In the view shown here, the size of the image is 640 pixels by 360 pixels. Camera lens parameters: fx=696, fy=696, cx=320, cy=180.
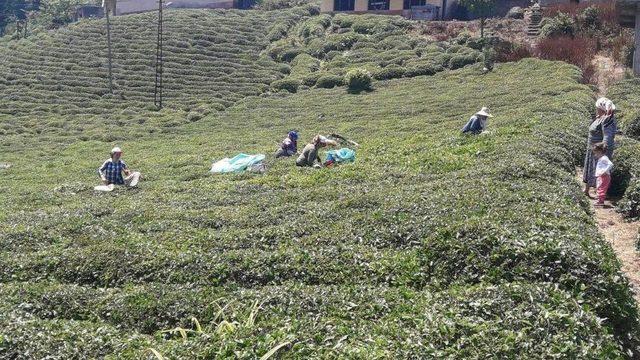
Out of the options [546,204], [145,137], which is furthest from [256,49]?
[546,204]

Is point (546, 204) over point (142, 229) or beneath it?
over

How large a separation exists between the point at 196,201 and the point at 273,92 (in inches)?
1140

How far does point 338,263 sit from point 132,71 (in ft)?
143

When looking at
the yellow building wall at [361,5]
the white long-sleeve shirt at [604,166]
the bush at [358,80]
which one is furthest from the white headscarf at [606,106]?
the yellow building wall at [361,5]

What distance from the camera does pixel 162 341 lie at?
668 centimetres

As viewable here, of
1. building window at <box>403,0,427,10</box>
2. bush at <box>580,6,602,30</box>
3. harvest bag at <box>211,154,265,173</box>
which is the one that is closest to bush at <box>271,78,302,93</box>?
bush at <box>580,6,602,30</box>

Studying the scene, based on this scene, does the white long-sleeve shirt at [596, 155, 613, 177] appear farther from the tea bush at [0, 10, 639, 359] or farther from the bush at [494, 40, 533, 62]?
the bush at [494, 40, 533, 62]

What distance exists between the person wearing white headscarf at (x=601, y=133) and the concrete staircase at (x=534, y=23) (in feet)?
112

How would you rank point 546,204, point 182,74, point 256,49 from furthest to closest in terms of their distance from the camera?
point 256,49 < point 182,74 < point 546,204

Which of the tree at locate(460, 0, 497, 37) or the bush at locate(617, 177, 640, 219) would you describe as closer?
the bush at locate(617, 177, 640, 219)

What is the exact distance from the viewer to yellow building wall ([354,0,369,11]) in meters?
61.1

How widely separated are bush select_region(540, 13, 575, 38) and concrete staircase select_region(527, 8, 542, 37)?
5.27 ft

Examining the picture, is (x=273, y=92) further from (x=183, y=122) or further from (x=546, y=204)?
(x=546, y=204)

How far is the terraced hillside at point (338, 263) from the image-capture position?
6125mm
